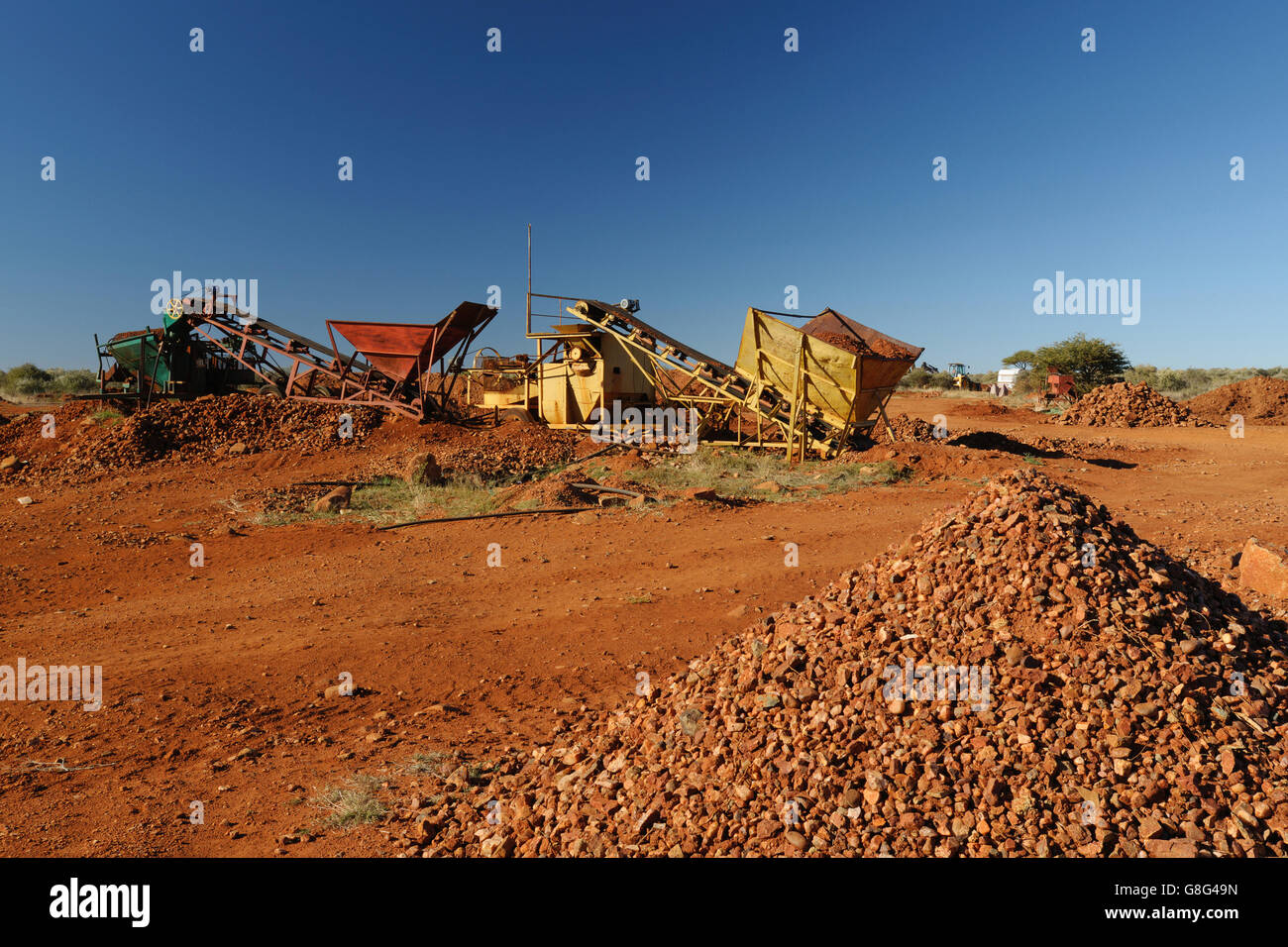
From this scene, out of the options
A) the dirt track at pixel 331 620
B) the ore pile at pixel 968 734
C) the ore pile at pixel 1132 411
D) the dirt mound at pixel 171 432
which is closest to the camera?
the ore pile at pixel 968 734

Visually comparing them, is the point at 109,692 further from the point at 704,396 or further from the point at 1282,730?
the point at 704,396

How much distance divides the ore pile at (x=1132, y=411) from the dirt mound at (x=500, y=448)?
1897 centimetres

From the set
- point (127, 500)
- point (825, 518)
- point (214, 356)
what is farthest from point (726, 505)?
point (214, 356)

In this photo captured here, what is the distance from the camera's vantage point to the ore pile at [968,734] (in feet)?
8.98

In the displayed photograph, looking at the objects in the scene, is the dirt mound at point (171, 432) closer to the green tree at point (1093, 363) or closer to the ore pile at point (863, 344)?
the ore pile at point (863, 344)

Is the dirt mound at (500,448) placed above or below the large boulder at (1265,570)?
above

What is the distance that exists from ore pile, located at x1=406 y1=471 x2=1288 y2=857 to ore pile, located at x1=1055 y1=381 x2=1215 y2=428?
929 inches

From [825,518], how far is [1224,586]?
16.6 feet

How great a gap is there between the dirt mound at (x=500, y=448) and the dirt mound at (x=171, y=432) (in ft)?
7.84

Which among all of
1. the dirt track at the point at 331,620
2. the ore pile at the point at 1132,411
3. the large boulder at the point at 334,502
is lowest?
the dirt track at the point at 331,620

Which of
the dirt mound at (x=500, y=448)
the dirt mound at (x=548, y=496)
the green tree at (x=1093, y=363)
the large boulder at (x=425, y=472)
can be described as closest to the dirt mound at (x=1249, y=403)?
the green tree at (x=1093, y=363)

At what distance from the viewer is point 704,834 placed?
2.96 m

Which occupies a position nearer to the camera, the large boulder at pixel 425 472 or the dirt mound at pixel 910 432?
the large boulder at pixel 425 472

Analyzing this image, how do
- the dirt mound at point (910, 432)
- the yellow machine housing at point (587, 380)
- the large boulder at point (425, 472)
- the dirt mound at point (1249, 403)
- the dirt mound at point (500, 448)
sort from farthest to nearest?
the dirt mound at point (1249, 403) < the dirt mound at point (910, 432) < the yellow machine housing at point (587, 380) < the dirt mound at point (500, 448) < the large boulder at point (425, 472)
